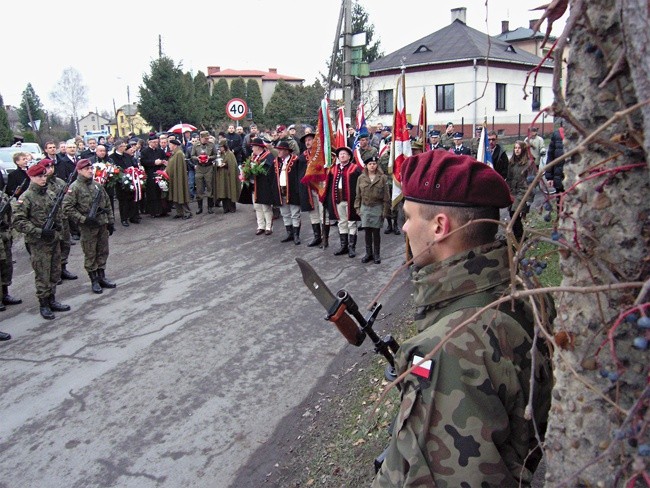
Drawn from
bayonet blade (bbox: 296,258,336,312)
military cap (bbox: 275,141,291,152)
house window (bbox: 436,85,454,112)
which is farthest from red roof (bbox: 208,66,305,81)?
bayonet blade (bbox: 296,258,336,312)

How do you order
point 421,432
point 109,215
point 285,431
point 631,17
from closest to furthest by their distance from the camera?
point 631,17 → point 421,432 → point 285,431 → point 109,215

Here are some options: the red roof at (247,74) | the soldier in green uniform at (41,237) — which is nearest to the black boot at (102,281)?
the soldier in green uniform at (41,237)

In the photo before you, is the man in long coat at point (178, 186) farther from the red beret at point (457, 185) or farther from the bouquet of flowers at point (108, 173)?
the red beret at point (457, 185)

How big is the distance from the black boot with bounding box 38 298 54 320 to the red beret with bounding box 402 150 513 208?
705cm

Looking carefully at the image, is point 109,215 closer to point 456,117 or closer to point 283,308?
point 283,308

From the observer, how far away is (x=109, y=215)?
29.7 feet

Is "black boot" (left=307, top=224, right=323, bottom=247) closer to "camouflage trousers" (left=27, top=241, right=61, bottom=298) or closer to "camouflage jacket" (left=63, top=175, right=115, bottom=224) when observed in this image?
"camouflage jacket" (left=63, top=175, right=115, bottom=224)

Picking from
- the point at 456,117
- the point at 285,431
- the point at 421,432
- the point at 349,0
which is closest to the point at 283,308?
the point at 285,431

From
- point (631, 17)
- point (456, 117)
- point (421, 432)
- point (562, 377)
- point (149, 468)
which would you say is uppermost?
point (456, 117)

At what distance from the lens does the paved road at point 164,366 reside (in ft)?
15.1

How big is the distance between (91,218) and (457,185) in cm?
777

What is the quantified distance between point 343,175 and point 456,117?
31612 millimetres

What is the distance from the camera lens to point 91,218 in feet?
28.4

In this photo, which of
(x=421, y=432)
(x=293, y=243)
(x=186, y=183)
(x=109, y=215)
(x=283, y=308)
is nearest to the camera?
(x=421, y=432)
